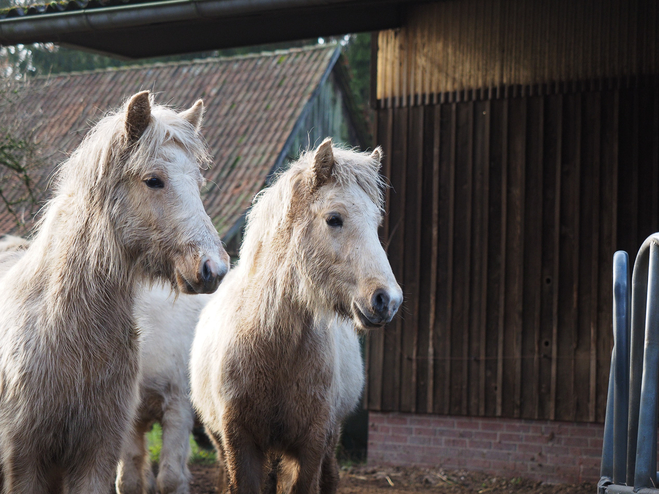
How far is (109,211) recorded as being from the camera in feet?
11.1

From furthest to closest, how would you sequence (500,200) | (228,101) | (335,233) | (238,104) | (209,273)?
(228,101), (238,104), (500,200), (335,233), (209,273)

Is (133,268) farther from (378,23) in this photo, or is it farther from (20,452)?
(378,23)

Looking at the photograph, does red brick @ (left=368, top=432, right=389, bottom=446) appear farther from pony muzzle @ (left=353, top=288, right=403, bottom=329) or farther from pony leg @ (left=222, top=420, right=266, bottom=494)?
pony muzzle @ (left=353, top=288, right=403, bottom=329)

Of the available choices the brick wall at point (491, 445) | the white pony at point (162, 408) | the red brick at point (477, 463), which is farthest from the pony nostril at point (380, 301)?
the red brick at point (477, 463)

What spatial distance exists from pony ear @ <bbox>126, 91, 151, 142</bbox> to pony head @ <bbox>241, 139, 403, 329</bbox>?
1065mm

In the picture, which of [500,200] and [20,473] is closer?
[20,473]

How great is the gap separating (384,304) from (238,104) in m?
12.3

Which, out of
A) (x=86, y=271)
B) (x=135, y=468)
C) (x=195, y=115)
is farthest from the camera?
(x=135, y=468)

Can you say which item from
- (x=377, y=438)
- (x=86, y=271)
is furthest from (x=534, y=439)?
(x=86, y=271)

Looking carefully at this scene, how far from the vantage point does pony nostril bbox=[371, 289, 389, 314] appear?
357 centimetres

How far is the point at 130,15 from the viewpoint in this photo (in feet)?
19.0

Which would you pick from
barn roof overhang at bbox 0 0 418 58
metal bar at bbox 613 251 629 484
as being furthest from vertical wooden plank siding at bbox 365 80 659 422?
metal bar at bbox 613 251 629 484

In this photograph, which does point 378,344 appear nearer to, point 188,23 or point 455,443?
point 455,443

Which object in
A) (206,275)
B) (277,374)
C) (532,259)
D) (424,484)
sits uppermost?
(532,259)
